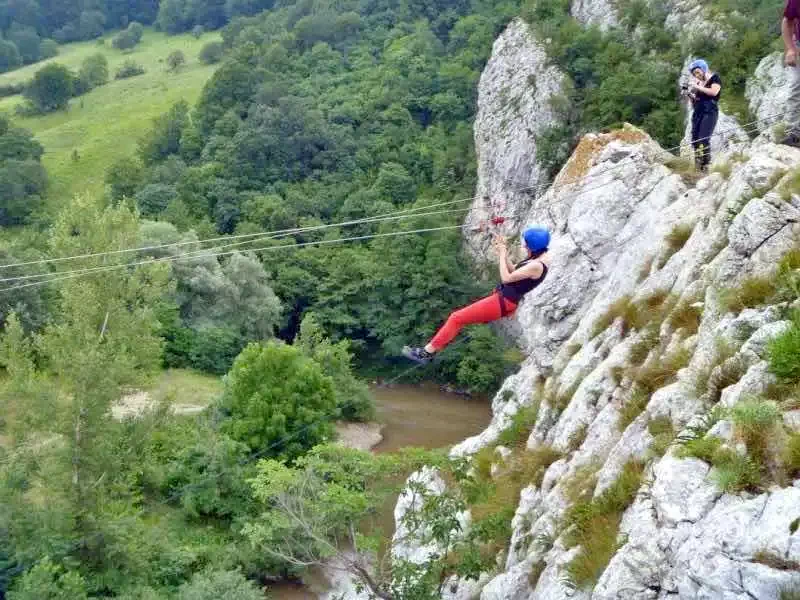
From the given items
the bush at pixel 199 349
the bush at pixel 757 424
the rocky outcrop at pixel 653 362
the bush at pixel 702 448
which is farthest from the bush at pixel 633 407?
the bush at pixel 199 349

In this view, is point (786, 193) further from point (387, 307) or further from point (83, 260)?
point (387, 307)

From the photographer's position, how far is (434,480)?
50.6 ft

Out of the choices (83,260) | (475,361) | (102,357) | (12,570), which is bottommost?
(475,361)

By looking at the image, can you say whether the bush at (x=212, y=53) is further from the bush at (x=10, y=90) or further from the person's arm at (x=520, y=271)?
the person's arm at (x=520, y=271)

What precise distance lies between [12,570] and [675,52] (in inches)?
1488

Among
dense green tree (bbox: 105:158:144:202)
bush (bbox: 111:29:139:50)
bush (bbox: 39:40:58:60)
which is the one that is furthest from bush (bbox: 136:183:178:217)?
bush (bbox: 39:40:58:60)

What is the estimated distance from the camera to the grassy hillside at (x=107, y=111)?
73562 millimetres

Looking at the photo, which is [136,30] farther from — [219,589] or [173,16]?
[219,589]

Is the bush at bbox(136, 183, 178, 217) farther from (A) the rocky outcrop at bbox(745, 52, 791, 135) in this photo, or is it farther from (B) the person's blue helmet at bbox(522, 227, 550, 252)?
(B) the person's blue helmet at bbox(522, 227, 550, 252)

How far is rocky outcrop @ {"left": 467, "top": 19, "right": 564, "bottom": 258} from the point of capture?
4775 centimetres

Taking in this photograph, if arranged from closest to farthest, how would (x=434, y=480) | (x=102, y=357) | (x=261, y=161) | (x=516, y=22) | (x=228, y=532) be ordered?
(x=434, y=480), (x=102, y=357), (x=228, y=532), (x=516, y=22), (x=261, y=161)

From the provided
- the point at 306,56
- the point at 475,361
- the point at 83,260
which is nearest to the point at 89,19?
the point at 306,56

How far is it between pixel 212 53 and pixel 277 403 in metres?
73.5

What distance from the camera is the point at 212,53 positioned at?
97188 mm
